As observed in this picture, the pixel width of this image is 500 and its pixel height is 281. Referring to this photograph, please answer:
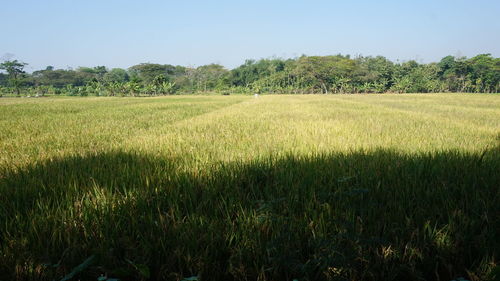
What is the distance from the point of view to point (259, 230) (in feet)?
3.52

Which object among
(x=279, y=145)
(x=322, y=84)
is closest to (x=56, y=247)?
(x=279, y=145)

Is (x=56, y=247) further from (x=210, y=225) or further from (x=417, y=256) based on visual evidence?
(x=417, y=256)

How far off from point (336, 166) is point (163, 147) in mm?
2012

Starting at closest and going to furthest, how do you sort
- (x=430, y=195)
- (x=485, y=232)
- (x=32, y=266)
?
(x=32, y=266) < (x=485, y=232) < (x=430, y=195)

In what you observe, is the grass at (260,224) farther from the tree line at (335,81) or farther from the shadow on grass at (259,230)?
the tree line at (335,81)

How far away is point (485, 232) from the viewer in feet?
3.43

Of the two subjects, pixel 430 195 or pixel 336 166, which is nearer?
pixel 430 195

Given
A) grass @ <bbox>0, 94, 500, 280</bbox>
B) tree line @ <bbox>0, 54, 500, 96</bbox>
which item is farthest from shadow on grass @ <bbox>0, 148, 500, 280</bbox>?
tree line @ <bbox>0, 54, 500, 96</bbox>

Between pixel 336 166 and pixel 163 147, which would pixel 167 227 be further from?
pixel 163 147

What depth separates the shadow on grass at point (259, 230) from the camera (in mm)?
913

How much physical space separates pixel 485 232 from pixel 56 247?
66.3 inches

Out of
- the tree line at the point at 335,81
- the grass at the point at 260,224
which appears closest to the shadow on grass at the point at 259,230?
the grass at the point at 260,224

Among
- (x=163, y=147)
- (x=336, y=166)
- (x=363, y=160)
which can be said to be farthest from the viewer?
(x=163, y=147)

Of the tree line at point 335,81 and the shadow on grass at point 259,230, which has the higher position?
the tree line at point 335,81
